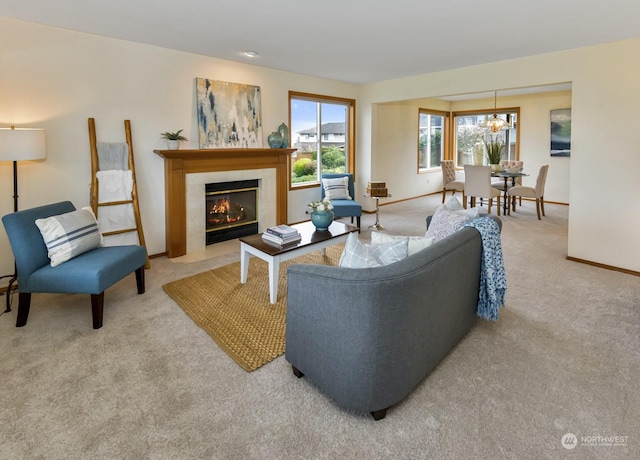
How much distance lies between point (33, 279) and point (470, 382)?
3049 millimetres

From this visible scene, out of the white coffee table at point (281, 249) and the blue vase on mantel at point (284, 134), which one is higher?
the blue vase on mantel at point (284, 134)

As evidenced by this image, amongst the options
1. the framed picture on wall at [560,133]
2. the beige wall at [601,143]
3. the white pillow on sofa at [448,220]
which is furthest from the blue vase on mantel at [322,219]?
the framed picture on wall at [560,133]

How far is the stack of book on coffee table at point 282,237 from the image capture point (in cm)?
325

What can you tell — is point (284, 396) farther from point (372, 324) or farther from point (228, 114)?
point (228, 114)

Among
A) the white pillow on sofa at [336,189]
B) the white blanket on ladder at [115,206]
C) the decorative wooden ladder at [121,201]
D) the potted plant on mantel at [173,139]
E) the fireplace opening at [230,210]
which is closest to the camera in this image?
the decorative wooden ladder at [121,201]

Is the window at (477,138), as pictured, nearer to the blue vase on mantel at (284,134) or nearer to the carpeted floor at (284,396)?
the blue vase on mantel at (284,134)

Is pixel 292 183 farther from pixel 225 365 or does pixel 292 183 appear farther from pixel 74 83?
pixel 225 365

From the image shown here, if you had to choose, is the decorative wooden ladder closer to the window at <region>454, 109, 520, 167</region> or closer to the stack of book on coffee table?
the stack of book on coffee table

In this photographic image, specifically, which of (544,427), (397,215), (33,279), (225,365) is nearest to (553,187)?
(397,215)

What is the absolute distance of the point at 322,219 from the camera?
3635 mm

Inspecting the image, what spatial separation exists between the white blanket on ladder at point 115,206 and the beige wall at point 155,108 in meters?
0.18

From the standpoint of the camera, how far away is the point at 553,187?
789 cm

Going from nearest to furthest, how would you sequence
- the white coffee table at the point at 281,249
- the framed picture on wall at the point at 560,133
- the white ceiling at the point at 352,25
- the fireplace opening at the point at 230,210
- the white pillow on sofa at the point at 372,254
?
the white pillow on sofa at the point at 372,254 < the white ceiling at the point at 352,25 < the white coffee table at the point at 281,249 < the fireplace opening at the point at 230,210 < the framed picture on wall at the point at 560,133

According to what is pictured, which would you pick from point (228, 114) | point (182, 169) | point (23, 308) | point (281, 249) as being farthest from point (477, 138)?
point (23, 308)
